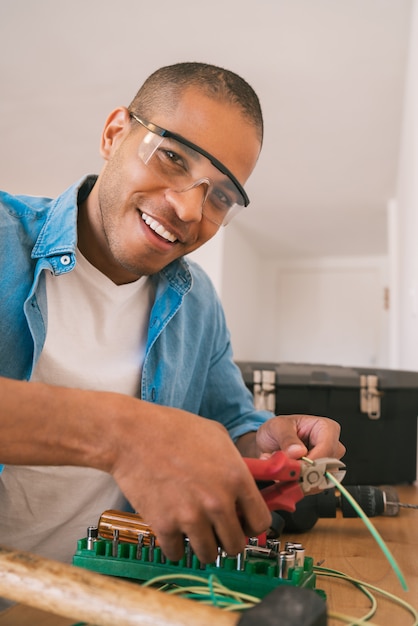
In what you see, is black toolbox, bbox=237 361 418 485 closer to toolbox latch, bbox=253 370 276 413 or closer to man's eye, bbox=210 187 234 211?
toolbox latch, bbox=253 370 276 413

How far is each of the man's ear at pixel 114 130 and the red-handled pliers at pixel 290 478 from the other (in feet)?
2.12

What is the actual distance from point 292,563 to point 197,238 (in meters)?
0.57

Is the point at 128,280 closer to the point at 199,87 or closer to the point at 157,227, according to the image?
the point at 157,227

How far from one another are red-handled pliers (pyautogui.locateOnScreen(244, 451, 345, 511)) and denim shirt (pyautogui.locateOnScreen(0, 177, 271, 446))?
16.6 inches

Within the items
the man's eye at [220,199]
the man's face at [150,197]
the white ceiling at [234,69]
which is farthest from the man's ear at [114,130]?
the white ceiling at [234,69]

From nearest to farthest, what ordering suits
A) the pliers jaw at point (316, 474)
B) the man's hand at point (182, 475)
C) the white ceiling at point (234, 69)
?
1. the man's hand at point (182, 475)
2. the pliers jaw at point (316, 474)
3. the white ceiling at point (234, 69)

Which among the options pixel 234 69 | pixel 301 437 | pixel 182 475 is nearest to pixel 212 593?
pixel 182 475

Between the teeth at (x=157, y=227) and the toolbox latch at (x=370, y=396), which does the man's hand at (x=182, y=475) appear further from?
the toolbox latch at (x=370, y=396)

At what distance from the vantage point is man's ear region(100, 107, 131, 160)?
3.11 ft

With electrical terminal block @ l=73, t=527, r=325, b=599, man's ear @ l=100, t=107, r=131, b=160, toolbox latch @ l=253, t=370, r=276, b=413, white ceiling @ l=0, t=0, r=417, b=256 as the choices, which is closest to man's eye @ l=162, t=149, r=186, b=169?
man's ear @ l=100, t=107, r=131, b=160

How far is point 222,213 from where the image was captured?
0.94 metres

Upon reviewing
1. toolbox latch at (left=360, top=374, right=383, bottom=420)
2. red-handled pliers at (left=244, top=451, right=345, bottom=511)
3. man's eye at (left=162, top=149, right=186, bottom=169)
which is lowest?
red-handled pliers at (left=244, top=451, right=345, bottom=511)

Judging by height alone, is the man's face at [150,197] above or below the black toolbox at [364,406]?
above

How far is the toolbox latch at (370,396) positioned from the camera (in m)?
1.28
